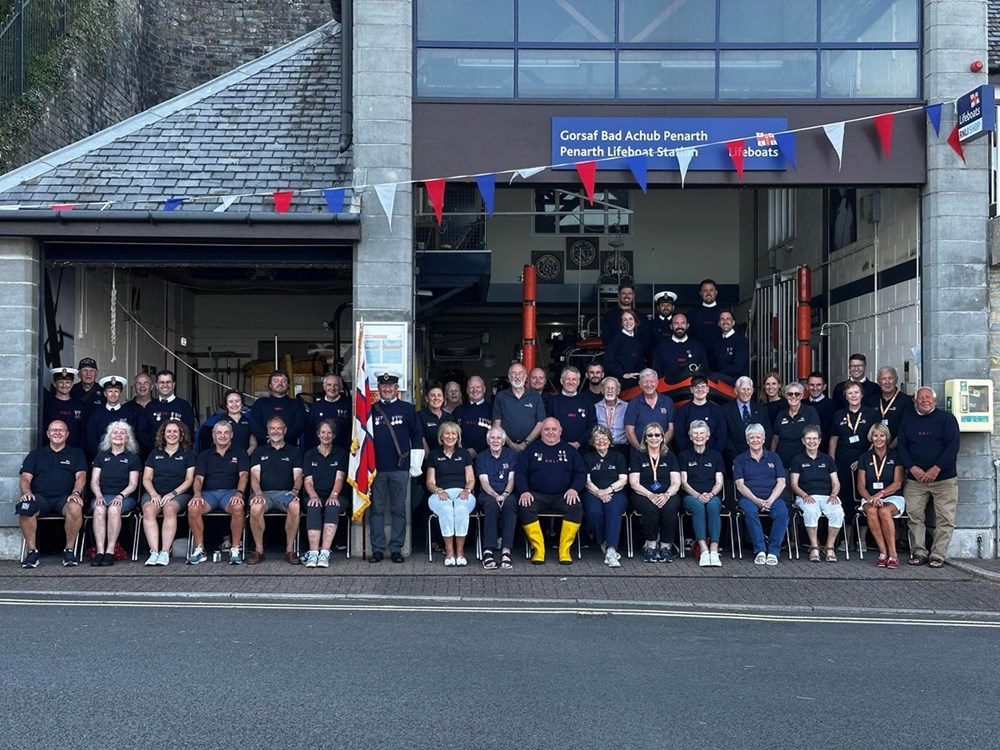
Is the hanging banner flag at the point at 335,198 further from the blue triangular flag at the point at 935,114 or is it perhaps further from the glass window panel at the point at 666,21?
the blue triangular flag at the point at 935,114

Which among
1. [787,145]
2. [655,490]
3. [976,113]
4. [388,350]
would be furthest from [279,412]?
[976,113]

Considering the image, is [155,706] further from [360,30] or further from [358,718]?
[360,30]

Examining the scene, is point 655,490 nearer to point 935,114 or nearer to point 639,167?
point 639,167

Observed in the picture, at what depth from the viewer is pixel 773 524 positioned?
38.0 ft

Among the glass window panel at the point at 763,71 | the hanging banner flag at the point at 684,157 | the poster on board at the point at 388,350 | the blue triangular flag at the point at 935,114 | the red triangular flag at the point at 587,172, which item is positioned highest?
the glass window panel at the point at 763,71

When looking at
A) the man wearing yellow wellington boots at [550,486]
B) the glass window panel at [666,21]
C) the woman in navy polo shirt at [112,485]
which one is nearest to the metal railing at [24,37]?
the woman in navy polo shirt at [112,485]

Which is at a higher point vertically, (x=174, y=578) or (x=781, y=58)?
(x=781, y=58)

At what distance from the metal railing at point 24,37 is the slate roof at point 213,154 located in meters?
3.95

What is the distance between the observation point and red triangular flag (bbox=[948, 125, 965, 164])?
39.2 feet

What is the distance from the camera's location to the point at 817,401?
41.5 feet

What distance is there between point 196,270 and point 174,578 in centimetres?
664

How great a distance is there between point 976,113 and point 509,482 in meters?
5.99

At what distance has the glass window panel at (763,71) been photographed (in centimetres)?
1220

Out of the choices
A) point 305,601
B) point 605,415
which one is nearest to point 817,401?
point 605,415
